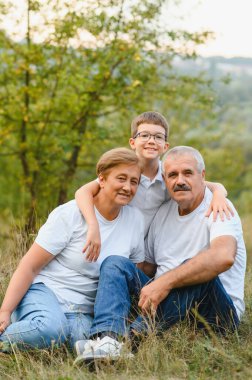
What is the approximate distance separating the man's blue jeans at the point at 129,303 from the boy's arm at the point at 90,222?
116mm

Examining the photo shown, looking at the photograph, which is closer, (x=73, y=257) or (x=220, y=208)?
(x=220, y=208)

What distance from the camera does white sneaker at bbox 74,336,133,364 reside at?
3.43 meters

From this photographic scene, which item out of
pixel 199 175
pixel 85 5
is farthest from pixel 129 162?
pixel 85 5

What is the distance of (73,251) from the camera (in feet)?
13.5

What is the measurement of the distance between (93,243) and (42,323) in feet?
2.13

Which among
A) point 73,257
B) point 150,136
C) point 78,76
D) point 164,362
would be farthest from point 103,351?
→ point 78,76

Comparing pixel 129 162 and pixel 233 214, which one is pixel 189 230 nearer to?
pixel 233 214

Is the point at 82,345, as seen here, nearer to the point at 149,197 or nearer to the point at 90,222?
the point at 90,222

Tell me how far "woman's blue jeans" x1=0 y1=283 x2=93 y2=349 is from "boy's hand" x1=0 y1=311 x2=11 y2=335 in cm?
5

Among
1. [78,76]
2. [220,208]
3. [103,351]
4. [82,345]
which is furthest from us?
[78,76]

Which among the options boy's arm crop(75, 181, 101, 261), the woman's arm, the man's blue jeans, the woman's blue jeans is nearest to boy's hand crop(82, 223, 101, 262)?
boy's arm crop(75, 181, 101, 261)

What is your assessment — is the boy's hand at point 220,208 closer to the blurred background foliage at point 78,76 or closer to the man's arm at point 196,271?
the man's arm at point 196,271

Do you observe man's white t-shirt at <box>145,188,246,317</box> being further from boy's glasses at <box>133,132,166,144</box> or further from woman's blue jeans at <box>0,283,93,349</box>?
woman's blue jeans at <box>0,283,93,349</box>

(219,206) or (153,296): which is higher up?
(219,206)
